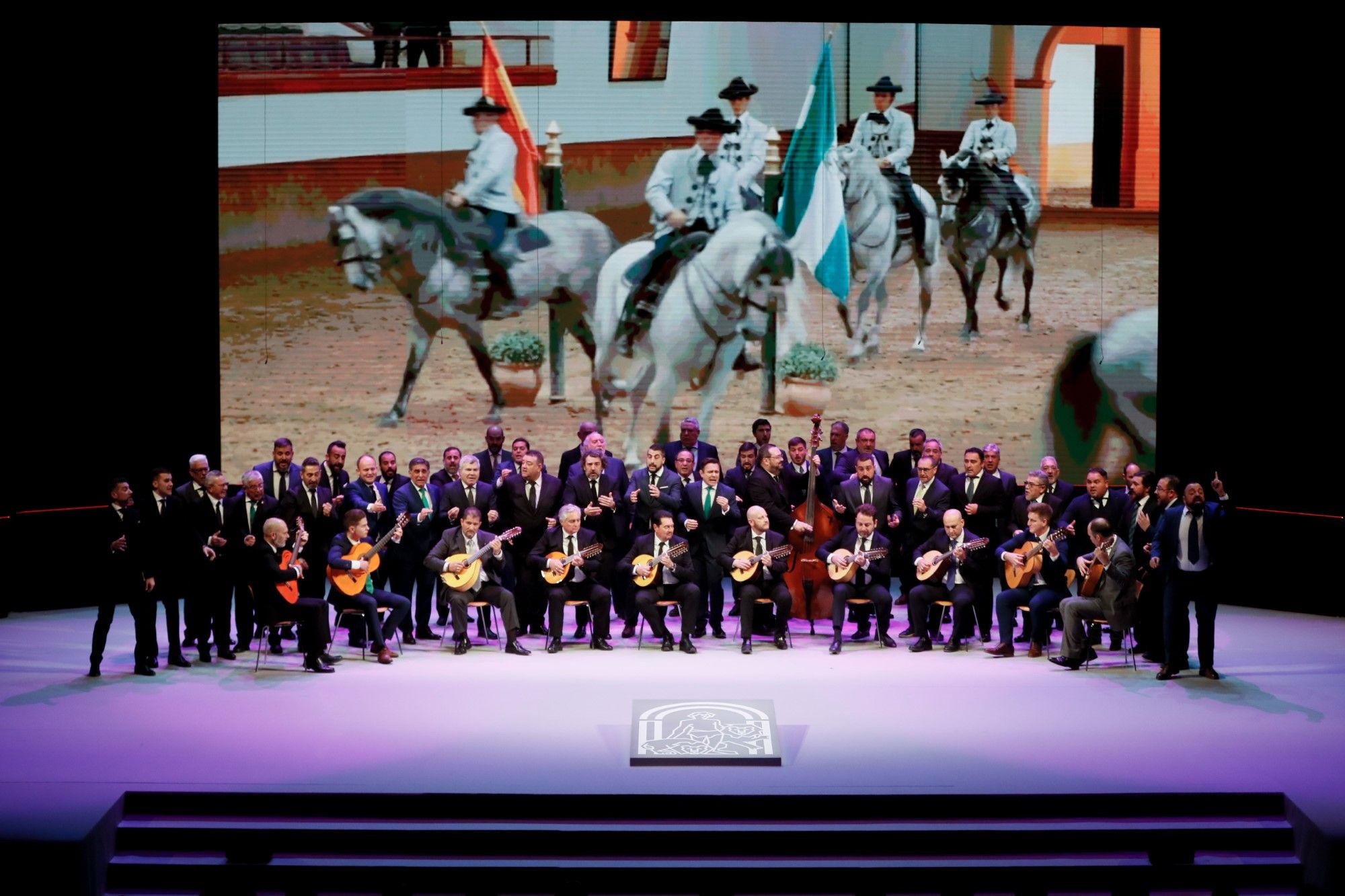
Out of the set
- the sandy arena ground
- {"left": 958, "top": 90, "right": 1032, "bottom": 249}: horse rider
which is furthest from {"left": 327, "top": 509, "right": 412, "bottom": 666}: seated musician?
{"left": 958, "top": 90, "right": 1032, "bottom": 249}: horse rider

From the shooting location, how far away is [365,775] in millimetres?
7676

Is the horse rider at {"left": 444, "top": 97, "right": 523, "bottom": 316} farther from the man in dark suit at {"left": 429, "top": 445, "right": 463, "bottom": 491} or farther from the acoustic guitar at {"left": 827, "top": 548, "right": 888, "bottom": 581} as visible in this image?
the acoustic guitar at {"left": 827, "top": 548, "right": 888, "bottom": 581}

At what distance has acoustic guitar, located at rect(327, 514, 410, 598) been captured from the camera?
10.1 metres

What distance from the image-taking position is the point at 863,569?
10758 millimetres

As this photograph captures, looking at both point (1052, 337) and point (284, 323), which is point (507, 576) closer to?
point (284, 323)

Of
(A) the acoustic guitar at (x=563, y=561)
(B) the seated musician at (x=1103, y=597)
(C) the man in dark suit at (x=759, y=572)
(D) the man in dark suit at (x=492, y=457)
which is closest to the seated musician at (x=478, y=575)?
(A) the acoustic guitar at (x=563, y=561)

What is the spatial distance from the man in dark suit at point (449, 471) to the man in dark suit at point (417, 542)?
0.18m

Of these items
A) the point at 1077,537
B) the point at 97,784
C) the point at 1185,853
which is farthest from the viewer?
the point at 1077,537

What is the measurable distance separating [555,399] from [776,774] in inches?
237

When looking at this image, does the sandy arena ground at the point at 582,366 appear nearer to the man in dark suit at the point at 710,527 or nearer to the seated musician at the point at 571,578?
the man in dark suit at the point at 710,527

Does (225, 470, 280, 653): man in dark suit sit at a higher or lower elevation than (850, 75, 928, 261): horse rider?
lower

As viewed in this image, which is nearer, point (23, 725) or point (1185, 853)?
point (1185, 853)

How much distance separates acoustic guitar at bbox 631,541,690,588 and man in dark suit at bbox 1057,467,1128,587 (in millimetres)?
2705

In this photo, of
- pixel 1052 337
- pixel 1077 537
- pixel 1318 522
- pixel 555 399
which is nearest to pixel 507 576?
pixel 555 399
